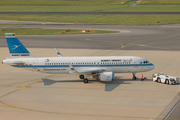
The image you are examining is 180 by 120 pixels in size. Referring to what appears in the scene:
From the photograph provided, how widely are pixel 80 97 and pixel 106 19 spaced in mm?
109327

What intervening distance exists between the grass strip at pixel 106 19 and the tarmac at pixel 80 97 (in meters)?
80.2

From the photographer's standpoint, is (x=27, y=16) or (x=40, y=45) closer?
(x=40, y=45)

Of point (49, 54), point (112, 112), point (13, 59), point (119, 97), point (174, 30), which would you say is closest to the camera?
point (112, 112)

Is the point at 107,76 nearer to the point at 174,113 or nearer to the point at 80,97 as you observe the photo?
the point at 80,97

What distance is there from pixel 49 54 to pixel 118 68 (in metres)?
29.2

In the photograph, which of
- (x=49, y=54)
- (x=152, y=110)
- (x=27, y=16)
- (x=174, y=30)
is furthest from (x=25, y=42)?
(x=27, y=16)

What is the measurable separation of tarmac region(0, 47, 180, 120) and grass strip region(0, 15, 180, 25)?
3158 inches

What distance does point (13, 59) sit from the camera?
48.1 meters

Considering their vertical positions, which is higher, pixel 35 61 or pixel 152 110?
pixel 35 61

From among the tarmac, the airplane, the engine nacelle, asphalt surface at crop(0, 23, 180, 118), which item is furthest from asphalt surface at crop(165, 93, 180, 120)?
asphalt surface at crop(0, 23, 180, 118)

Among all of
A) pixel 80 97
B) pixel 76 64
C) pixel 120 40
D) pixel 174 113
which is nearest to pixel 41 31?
pixel 120 40

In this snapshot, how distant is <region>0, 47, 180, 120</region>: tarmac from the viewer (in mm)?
33969

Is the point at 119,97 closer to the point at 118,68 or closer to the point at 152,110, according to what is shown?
the point at 152,110

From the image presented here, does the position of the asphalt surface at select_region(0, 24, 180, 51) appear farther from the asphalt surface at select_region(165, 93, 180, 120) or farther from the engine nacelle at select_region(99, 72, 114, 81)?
the asphalt surface at select_region(165, 93, 180, 120)
